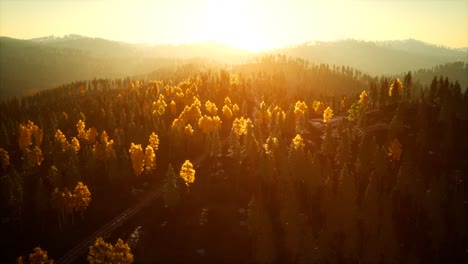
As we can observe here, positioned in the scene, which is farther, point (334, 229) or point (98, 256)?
point (334, 229)

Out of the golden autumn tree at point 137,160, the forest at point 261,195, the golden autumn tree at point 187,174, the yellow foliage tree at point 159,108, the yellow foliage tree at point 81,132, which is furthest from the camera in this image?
the yellow foliage tree at point 159,108

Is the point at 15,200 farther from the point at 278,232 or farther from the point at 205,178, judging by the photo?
the point at 278,232

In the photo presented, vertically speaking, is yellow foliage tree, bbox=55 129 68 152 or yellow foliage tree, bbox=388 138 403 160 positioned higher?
yellow foliage tree, bbox=388 138 403 160

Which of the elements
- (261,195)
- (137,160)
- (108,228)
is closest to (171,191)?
(108,228)

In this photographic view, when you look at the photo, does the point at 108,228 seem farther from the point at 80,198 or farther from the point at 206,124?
the point at 206,124

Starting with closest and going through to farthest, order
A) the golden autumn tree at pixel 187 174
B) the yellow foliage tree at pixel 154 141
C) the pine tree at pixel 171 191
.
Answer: the pine tree at pixel 171 191 → the golden autumn tree at pixel 187 174 → the yellow foliage tree at pixel 154 141

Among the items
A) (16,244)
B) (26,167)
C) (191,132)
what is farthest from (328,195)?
(26,167)

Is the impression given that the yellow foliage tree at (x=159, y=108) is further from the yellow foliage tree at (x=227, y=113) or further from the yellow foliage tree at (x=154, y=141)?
the yellow foliage tree at (x=154, y=141)

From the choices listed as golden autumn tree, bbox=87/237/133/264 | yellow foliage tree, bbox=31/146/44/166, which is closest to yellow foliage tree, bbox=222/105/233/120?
yellow foliage tree, bbox=31/146/44/166

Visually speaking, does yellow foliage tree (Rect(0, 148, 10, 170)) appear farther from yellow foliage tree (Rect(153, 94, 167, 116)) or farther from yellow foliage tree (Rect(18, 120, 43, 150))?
yellow foliage tree (Rect(153, 94, 167, 116))

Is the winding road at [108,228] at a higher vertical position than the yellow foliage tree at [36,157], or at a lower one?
lower

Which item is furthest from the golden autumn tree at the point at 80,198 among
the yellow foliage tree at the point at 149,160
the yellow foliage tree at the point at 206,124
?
the yellow foliage tree at the point at 206,124
